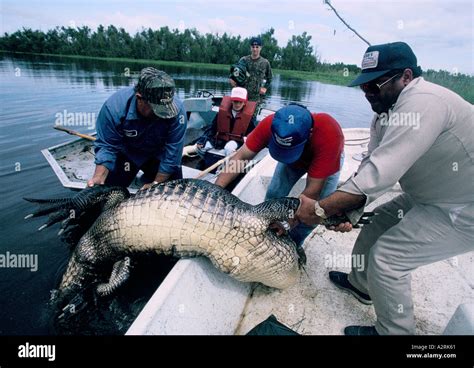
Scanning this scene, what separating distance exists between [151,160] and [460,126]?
12.9ft

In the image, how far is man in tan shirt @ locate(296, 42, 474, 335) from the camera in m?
1.83

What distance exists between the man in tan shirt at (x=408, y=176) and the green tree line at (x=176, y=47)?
170 feet

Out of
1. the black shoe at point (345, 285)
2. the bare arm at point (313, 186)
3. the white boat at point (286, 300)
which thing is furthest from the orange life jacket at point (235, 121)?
the black shoe at point (345, 285)

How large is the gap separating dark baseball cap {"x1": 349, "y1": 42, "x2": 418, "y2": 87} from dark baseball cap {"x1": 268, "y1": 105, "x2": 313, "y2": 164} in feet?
1.82

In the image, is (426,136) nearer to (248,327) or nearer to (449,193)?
(449,193)

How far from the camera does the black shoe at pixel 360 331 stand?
257 cm

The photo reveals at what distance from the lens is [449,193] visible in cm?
217

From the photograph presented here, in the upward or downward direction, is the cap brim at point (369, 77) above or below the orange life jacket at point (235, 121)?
above

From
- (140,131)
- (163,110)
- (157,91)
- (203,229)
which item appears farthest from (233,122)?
(203,229)

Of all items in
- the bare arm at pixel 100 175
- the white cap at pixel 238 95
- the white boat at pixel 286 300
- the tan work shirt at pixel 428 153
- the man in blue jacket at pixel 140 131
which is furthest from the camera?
the white cap at pixel 238 95

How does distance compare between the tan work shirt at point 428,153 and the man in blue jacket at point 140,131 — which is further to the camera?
the man in blue jacket at point 140,131

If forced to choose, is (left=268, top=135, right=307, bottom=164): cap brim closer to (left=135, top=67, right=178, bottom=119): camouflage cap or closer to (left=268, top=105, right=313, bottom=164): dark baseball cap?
(left=268, top=105, right=313, bottom=164): dark baseball cap

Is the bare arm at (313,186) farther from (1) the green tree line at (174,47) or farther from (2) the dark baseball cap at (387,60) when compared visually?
(1) the green tree line at (174,47)

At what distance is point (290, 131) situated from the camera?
8.15 ft
